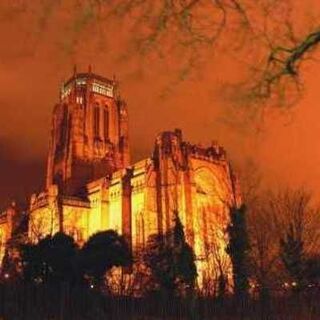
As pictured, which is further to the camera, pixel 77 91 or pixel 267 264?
pixel 77 91

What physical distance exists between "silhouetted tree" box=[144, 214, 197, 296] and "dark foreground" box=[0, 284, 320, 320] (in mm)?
13922

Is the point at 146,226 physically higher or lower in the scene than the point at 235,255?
higher

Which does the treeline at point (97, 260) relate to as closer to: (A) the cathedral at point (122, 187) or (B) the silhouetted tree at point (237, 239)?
(B) the silhouetted tree at point (237, 239)

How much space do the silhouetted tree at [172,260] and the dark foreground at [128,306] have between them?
13.9 metres

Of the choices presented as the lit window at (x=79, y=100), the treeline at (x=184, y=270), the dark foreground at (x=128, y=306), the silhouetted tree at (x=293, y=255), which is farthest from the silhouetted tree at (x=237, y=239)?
the lit window at (x=79, y=100)

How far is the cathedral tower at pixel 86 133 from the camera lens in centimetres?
7819

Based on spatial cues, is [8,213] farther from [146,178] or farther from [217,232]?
[217,232]

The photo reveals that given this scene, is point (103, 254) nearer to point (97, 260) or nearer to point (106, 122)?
point (97, 260)

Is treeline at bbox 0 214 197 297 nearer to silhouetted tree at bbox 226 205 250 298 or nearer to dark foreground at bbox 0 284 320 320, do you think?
silhouetted tree at bbox 226 205 250 298

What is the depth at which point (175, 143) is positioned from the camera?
63094mm

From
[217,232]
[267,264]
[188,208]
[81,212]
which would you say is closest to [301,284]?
[267,264]

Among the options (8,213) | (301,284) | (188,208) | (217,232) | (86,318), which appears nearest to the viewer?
(86,318)

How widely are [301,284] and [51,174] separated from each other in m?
59.4

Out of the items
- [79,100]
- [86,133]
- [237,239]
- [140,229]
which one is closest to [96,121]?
[86,133]
